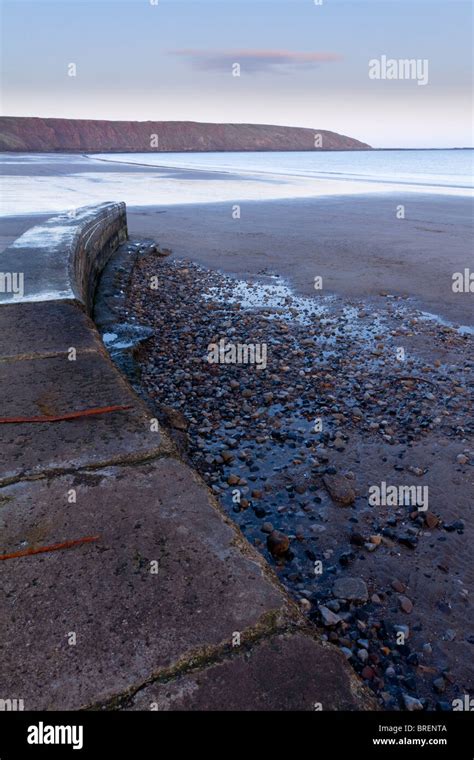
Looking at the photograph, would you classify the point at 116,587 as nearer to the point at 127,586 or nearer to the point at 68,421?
the point at 127,586

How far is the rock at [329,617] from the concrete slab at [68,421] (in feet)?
3.47

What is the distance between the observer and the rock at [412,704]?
6.59 ft

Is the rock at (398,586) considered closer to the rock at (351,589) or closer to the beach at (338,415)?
the beach at (338,415)

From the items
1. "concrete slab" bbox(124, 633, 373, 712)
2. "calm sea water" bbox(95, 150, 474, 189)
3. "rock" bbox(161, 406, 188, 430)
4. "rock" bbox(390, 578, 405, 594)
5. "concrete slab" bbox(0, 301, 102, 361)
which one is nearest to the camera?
"concrete slab" bbox(124, 633, 373, 712)

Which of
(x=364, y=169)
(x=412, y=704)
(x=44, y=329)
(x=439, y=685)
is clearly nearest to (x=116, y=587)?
(x=412, y=704)

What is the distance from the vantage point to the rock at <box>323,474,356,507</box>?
129 inches

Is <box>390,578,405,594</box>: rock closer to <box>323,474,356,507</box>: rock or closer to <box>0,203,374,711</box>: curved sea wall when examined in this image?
<box>323,474,356,507</box>: rock

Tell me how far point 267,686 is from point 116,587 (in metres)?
0.59

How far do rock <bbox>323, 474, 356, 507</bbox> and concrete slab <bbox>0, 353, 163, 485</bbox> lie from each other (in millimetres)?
1193

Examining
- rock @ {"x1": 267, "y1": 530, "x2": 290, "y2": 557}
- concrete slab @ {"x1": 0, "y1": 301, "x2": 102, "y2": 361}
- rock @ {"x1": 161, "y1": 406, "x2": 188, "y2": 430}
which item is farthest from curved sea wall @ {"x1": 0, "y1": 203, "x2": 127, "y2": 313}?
rock @ {"x1": 267, "y1": 530, "x2": 290, "y2": 557}

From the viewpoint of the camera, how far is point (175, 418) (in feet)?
13.4

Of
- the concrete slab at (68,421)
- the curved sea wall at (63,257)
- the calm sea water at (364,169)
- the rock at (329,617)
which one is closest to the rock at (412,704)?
the rock at (329,617)
